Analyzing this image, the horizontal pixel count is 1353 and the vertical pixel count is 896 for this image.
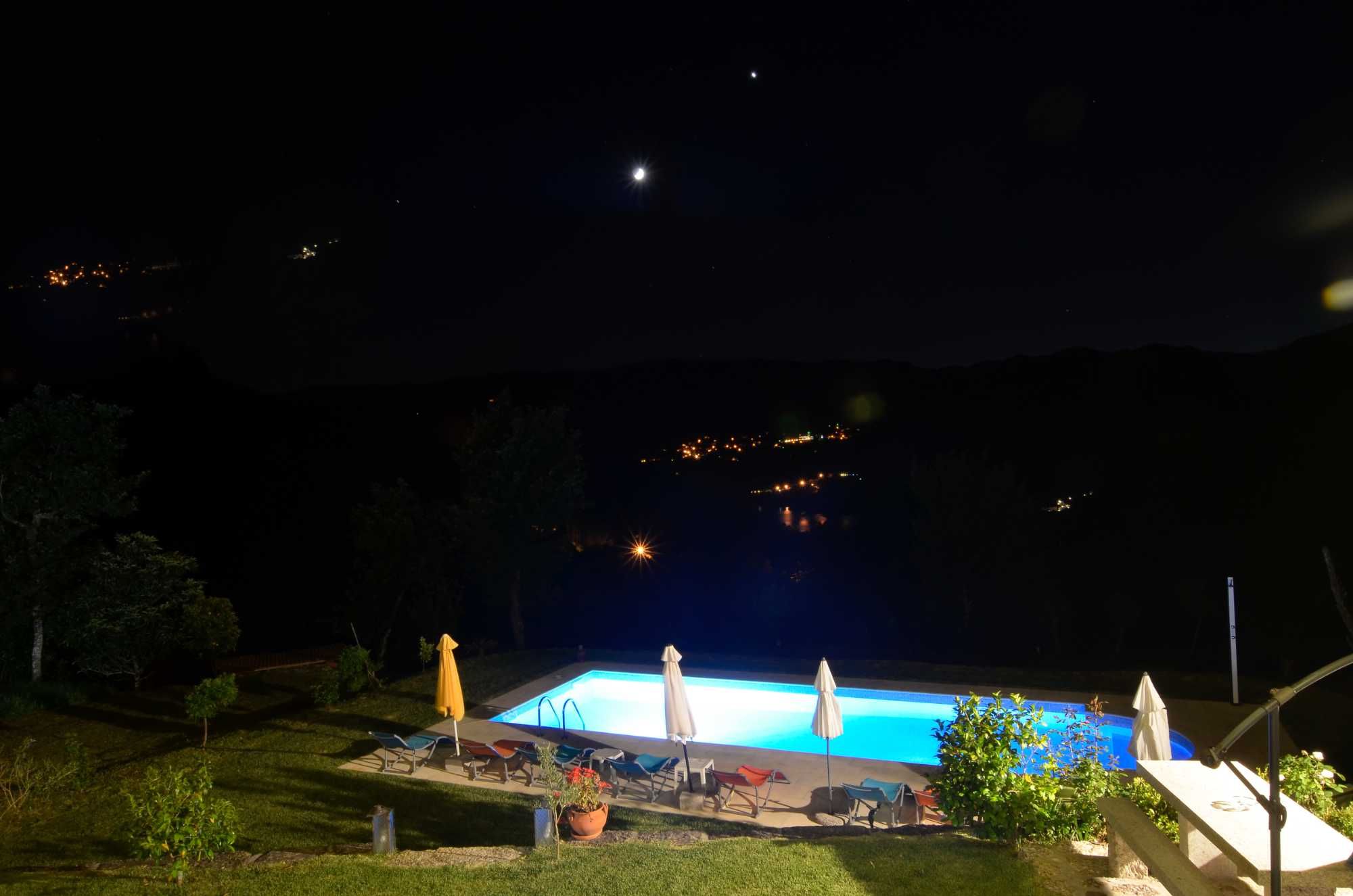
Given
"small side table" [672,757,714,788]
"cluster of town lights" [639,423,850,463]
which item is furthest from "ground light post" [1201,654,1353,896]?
"cluster of town lights" [639,423,850,463]

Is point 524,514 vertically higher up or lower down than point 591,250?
lower down

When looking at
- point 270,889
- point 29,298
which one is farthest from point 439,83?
point 29,298

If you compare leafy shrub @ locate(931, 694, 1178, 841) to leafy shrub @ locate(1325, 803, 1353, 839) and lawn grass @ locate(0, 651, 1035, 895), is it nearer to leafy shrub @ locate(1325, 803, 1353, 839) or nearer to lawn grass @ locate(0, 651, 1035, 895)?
lawn grass @ locate(0, 651, 1035, 895)

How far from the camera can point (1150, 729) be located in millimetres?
8305

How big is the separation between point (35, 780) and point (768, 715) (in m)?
11.0

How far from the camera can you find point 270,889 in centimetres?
649

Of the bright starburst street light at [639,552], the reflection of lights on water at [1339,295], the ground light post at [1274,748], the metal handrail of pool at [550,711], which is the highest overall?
the reflection of lights on water at [1339,295]

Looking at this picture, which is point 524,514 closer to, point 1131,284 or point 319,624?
point 319,624

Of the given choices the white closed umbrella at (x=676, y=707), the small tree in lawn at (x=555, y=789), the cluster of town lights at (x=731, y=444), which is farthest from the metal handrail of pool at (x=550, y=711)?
the cluster of town lights at (x=731, y=444)

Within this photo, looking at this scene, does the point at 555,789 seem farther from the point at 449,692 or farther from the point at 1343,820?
the point at 1343,820

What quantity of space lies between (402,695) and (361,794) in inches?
178

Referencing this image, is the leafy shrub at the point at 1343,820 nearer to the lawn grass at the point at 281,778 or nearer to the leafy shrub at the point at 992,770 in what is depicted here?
the leafy shrub at the point at 992,770

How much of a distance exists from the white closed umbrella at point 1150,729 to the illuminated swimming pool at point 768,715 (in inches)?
128

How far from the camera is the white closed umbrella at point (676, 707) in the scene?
9.99 meters
